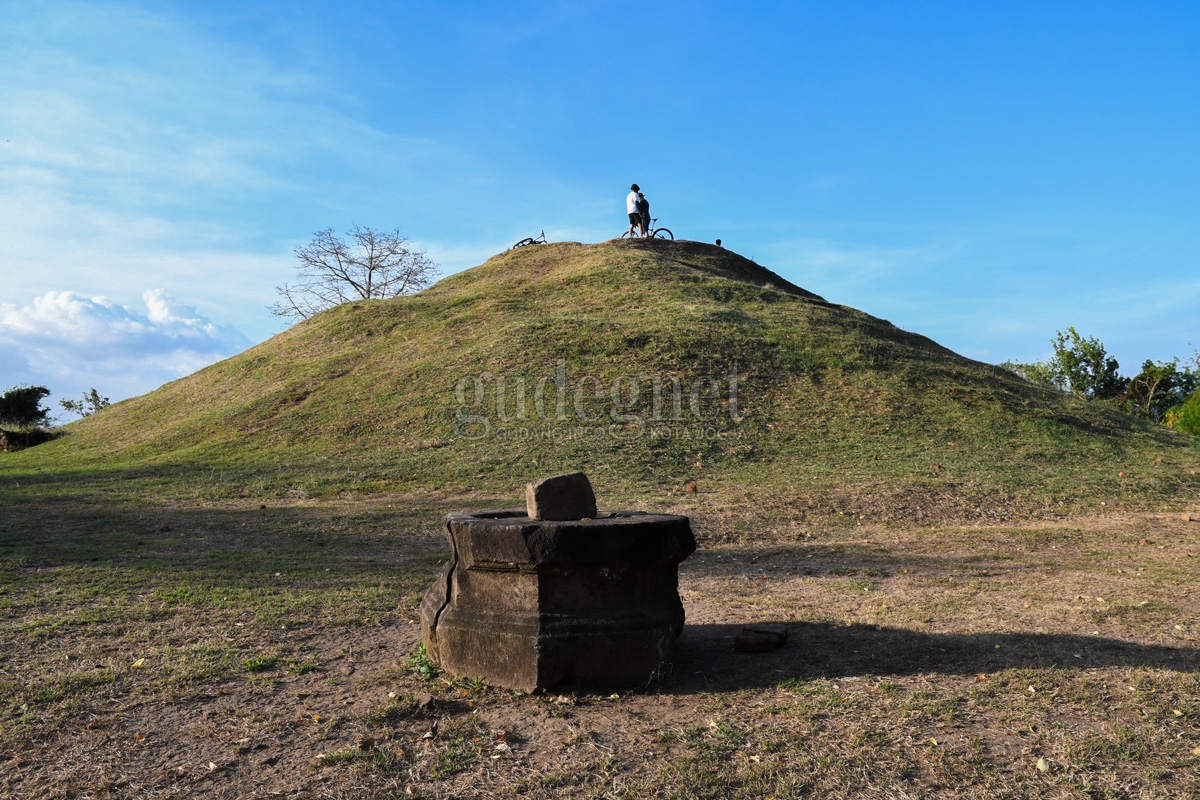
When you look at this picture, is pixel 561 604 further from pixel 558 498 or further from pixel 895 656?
pixel 895 656

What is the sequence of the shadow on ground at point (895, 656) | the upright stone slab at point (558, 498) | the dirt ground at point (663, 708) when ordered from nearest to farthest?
the dirt ground at point (663, 708) → the shadow on ground at point (895, 656) → the upright stone slab at point (558, 498)

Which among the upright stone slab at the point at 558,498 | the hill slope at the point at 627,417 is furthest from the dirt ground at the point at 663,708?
the hill slope at the point at 627,417

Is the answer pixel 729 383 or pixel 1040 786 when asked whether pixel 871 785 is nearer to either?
pixel 1040 786

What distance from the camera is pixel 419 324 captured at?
941 inches

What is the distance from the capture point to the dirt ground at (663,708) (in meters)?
3.62

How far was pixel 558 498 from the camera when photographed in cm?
519

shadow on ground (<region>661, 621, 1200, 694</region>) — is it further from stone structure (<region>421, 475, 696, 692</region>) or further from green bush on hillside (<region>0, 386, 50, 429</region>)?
green bush on hillside (<region>0, 386, 50, 429</region>)

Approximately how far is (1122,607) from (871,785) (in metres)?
3.89

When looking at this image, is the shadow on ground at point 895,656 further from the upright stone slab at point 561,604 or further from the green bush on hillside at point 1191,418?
the green bush on hillside at point 1191,418

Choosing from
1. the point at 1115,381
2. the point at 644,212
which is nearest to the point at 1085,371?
the point at 1115,381

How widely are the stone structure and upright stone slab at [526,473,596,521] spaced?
25 cm

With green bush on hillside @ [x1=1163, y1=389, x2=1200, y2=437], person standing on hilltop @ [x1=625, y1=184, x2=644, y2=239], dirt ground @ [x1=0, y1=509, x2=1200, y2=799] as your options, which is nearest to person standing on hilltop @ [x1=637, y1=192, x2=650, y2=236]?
person standing on hilltop @ [x1=625, y1=184, x2=644, y2=239]

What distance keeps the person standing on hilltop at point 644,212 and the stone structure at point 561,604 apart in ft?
86.8

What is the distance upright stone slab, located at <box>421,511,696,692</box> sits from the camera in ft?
15.3
